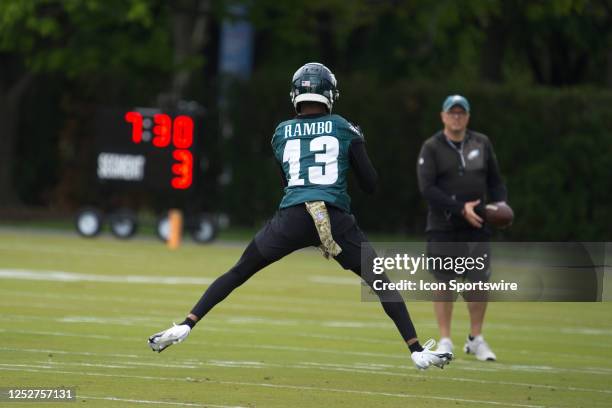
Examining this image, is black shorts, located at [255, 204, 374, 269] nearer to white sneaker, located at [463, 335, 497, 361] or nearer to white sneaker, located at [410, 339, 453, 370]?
white sneaker, located at [410, 339, 453, 370]

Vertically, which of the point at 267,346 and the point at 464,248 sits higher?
the point at 464,248

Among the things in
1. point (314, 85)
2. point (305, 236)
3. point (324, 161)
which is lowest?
point (305, 236)

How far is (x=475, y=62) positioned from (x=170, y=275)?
2566cm

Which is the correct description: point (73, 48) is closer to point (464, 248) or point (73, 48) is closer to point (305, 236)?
point (464, 248)

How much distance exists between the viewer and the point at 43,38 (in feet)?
117

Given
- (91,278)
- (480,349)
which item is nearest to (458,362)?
(480,349)

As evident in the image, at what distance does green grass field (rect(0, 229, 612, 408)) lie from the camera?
32.3 ft

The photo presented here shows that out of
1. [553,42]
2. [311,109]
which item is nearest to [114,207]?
[553,42]

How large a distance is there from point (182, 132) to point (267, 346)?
1519 cm

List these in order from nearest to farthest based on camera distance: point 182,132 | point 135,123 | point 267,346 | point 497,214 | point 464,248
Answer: point 497,214, point 464,248, point 267,346, point 182,132, point 135,123

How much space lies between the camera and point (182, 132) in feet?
90.5

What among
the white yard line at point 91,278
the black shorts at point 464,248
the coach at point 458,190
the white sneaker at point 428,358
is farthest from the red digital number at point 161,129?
the white sneaker at point 428,358

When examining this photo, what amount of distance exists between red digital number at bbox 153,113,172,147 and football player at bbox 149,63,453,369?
1774cm

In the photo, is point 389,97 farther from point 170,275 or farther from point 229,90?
point 170,275
